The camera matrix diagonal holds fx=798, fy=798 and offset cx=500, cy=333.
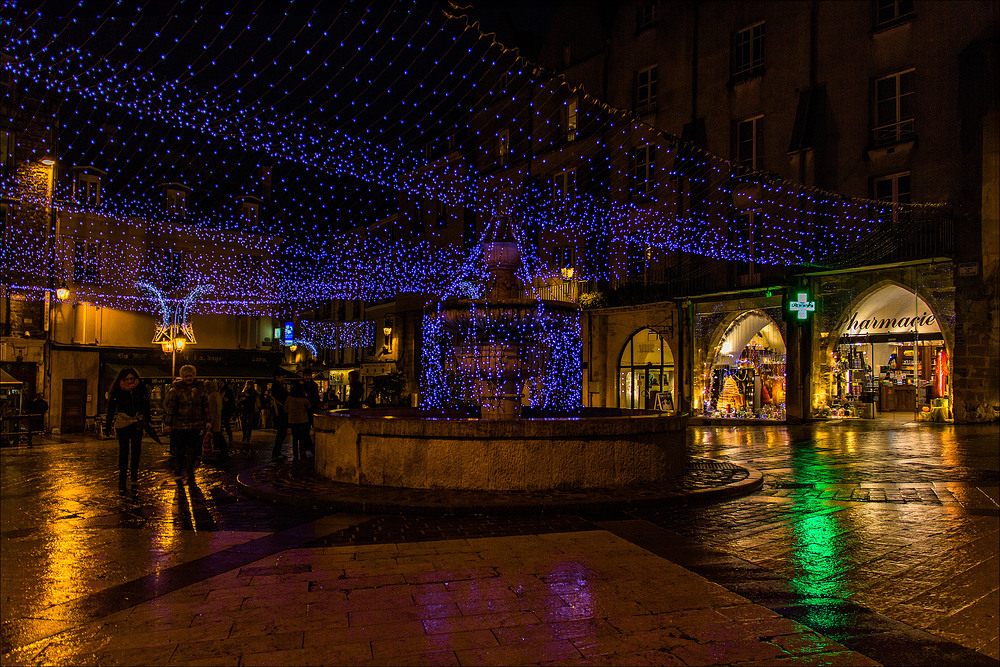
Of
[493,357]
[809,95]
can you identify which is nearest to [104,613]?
[493,357]

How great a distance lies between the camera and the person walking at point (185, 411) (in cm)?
1118

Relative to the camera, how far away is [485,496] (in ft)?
29.0

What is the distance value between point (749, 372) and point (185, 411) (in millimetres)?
20167

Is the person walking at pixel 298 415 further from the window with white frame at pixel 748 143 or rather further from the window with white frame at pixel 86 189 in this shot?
the window with white frame at pixel 86 189

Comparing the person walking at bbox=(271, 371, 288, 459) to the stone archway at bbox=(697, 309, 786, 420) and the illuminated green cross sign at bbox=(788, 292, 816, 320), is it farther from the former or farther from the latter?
the stone archway at bbox=(697, 309, 786, 420)

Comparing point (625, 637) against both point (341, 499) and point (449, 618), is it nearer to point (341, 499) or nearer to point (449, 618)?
point (449, 618)

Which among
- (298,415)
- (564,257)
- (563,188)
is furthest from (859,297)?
(298,415)

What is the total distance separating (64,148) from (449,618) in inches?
1265

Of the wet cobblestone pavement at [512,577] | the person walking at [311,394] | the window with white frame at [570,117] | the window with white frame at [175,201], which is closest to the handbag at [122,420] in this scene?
the wet cobblestone pavement at [512,577]

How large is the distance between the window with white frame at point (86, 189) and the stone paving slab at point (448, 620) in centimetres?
3017

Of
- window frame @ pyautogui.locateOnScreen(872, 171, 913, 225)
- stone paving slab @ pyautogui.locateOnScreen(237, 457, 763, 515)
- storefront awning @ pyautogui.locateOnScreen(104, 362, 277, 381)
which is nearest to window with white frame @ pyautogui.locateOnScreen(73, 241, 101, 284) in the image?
storefront awning @ pyautogui.locateOnScreen(104, 362, 277, 381)

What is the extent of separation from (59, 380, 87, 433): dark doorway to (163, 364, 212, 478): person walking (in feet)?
71.0

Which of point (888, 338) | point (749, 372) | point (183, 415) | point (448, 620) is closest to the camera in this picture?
point (448, 620)

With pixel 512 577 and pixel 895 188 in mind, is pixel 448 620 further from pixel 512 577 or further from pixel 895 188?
pixel 895 188
